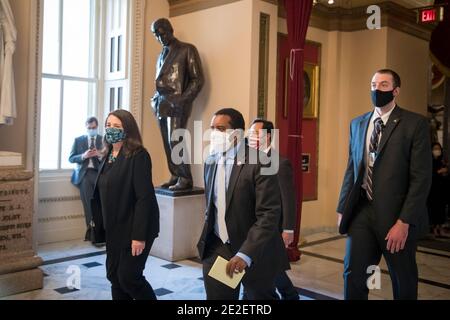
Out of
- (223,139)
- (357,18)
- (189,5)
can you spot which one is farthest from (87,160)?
(357,18)

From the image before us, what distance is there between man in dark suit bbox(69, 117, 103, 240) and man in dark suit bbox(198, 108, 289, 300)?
3.41 m

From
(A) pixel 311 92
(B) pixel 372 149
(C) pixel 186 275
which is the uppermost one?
(A) pixel 311 92


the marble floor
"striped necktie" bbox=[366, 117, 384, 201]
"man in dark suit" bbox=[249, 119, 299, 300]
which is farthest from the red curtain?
"striped necktie" bbox=[366, 117, 384, 201]

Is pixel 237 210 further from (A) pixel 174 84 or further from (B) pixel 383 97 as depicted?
(A) pixel 174 84

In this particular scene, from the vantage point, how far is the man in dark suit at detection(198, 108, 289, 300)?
7.50ft

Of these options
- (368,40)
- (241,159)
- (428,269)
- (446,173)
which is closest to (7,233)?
(241,159)

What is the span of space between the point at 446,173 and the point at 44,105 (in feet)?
17.9

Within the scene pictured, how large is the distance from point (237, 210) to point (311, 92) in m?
4.40

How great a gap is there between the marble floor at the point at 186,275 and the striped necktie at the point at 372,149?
1533 millimetres

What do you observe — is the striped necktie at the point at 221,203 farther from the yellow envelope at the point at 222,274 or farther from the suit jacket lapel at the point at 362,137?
the suit jacket lapel at the point at 362,137

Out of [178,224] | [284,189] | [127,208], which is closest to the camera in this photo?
[127,208]

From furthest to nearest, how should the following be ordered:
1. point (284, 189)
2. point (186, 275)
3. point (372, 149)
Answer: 1. point (186, 275)
2. point (284, 189)
3. point (372, 149)

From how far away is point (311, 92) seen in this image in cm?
645
